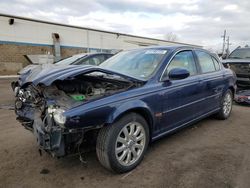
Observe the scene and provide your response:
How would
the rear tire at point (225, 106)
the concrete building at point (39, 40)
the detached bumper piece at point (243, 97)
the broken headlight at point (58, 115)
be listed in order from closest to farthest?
the broken headlight at point (58, 115)
the rear tire at point (225, 106)
the detached bumper piece at point (243, 97)
the concrete building at point (39, 40)

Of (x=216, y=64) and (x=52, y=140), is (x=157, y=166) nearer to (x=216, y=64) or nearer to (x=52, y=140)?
(x=52, y=140)

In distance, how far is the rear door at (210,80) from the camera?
4379 mm

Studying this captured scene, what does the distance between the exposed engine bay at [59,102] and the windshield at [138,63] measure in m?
0.41

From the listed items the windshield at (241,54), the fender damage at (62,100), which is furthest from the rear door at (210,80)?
the windshield at (241,54)

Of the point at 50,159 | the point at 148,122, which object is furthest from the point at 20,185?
the point at 148,122

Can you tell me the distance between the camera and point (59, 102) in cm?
279

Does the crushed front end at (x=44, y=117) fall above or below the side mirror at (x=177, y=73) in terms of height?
below

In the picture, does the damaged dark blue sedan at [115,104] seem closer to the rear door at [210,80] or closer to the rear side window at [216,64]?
the rear door at [210,80]

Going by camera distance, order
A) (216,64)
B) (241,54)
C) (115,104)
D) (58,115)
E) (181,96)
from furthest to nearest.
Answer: (241,54) < (216,64) < (181,96) < (115,104) < (58,115)

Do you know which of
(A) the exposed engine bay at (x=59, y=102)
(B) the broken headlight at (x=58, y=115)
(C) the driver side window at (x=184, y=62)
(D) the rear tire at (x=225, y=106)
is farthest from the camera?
(D) the rear tire at (x=225, y=106)

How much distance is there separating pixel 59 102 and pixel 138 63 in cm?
151

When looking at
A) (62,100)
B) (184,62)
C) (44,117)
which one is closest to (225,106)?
(184,62)

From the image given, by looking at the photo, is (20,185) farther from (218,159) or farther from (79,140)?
(218,159)

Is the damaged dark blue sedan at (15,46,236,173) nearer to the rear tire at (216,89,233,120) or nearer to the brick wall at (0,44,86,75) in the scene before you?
the rear tire at (216,89,233,120)
